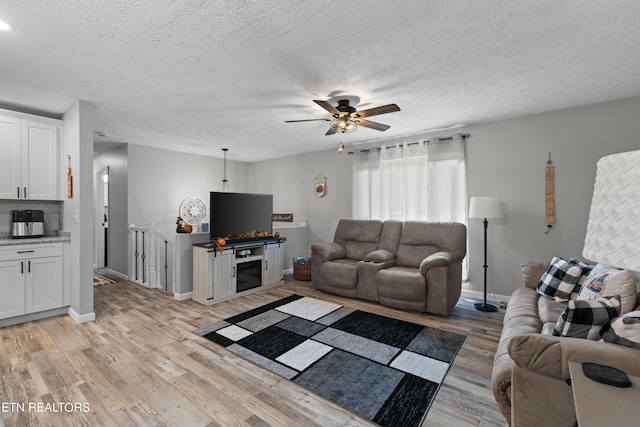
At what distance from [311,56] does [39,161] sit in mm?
3520

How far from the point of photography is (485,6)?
1682 mm

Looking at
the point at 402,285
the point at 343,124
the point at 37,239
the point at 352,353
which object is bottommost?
the point at 352,353

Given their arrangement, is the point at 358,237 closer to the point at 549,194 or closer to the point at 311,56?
the point at 549,194

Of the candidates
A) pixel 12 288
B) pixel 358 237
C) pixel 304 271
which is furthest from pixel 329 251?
pixel 12 288

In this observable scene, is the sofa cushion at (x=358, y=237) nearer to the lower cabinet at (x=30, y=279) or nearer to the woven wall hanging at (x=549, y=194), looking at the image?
the woven wall hanging at (x=549, y=194)

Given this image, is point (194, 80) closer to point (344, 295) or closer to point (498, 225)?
point (344, 295)

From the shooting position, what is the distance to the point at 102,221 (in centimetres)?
608

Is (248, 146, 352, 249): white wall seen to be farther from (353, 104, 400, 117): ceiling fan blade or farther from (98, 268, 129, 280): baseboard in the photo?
(98, 268, 129, 280): baseboard

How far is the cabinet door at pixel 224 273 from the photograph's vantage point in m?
3.90

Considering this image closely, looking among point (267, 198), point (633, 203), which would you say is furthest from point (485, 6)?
point (267, 198)

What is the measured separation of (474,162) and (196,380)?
4088 mm

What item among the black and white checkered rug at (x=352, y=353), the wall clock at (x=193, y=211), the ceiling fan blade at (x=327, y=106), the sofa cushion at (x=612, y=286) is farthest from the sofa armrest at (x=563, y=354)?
the wall clock at (x=193, y=211)

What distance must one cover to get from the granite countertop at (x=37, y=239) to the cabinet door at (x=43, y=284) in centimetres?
20

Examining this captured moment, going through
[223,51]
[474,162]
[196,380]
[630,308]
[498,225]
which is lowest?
[196,380]
